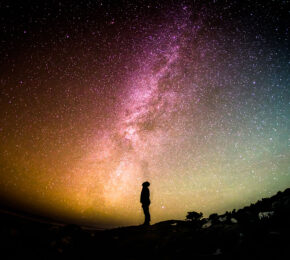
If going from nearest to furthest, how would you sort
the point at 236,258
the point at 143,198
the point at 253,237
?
the point at 236,258
the point at 253,237
the point at 143,198

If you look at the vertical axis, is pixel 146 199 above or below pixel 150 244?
above

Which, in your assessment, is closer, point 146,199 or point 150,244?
point 150,244

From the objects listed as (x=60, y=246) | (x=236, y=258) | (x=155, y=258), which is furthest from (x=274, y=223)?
(x=60, y=246)

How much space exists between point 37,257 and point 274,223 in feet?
17.2

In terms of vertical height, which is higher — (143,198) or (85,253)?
(143,198)

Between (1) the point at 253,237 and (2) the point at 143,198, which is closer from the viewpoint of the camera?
(1) the point at 253,237

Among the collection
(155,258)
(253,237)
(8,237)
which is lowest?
(155,258)

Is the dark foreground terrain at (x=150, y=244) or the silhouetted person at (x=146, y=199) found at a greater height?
the silhouetted person at (x=146, y=199)

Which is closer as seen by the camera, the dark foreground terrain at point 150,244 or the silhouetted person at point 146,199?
the dark foreground terrain at point 150,244

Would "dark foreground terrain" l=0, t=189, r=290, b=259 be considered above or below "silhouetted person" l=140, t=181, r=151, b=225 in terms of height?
below

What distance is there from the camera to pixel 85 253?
3.99 meters

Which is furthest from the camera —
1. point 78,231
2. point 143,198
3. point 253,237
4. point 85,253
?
point 143,198

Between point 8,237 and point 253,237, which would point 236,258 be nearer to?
point 253,237

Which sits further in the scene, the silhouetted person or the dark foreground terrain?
the silhouetted person
